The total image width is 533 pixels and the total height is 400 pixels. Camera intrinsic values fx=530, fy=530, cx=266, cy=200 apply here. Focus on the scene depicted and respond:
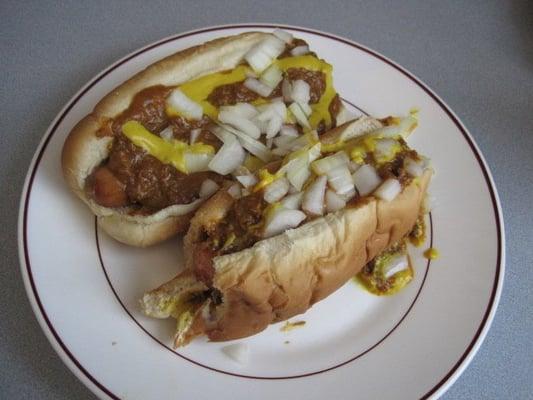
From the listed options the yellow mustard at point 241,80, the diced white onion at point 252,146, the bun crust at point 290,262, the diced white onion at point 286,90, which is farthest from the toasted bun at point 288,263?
the diced white onion at point 286,90

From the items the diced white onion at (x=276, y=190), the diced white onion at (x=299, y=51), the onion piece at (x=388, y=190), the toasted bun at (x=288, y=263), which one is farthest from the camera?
the diced white onion at (x=299, y=51)

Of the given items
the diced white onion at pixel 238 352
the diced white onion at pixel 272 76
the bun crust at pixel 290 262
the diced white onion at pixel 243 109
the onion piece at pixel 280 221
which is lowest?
the diced white onion at pixel 238 352

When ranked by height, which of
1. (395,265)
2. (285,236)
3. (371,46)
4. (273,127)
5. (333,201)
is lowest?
(395,265)

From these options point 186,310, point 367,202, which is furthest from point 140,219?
point 367,202

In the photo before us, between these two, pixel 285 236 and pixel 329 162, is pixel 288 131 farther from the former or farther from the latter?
pixel 285 236

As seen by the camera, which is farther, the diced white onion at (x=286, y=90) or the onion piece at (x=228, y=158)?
the diced white onion at (x=286, y=90)

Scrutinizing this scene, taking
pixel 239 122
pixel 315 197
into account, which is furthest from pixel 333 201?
pixel 239 122

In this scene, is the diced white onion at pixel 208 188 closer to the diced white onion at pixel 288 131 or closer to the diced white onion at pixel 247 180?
the diced white onion at pixel 247 180

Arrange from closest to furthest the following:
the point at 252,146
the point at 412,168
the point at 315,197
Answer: the point at 315,197 → the point at 412,168 → the point at 252,146
